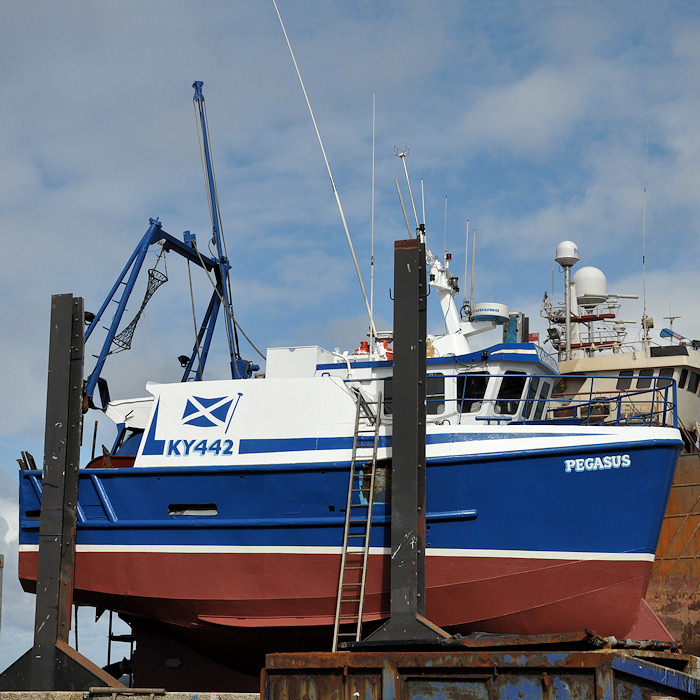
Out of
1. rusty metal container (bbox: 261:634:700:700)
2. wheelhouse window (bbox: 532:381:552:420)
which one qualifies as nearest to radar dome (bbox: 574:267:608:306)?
wheelhouse window (bbox: 532:381:552:420)

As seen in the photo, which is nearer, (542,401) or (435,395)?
(435,395)

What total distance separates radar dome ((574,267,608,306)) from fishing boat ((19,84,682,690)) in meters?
11.4

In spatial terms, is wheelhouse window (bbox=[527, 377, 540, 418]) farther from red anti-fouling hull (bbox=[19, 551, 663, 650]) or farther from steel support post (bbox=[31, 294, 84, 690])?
steel support post (bbox=[31, 294, 84, 690])

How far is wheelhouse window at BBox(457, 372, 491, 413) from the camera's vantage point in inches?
511

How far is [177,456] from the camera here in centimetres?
1258

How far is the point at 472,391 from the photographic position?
1307 cm

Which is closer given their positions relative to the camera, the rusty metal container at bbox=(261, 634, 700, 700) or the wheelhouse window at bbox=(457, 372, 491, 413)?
the rusty metal container at bbox=(261, 634, 700, 700)

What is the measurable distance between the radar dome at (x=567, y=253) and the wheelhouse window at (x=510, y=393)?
10.6 meters

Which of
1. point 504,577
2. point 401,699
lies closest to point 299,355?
point 504,577

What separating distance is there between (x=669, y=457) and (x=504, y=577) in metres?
2.57

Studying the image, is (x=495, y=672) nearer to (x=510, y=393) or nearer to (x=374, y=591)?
(x=374, y=591)

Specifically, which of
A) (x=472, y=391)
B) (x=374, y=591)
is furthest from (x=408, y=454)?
(x=472, y=391)

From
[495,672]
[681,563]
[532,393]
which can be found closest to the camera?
[495,672]

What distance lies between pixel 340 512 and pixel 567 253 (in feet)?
43.7
